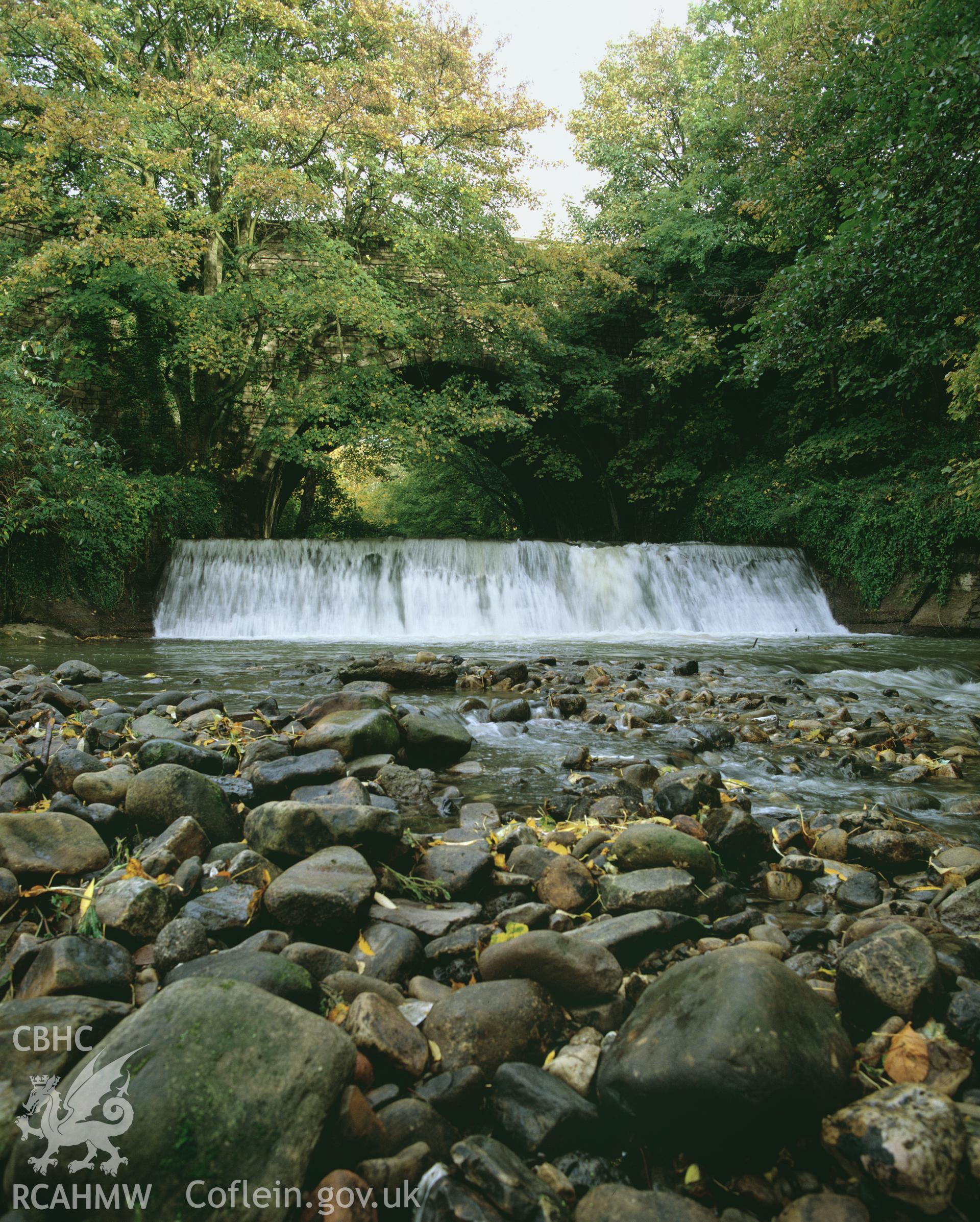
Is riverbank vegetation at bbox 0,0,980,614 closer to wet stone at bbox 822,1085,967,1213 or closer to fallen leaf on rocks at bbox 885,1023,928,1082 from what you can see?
fallen leaf on rocks at bbox 885,1023,928,1082

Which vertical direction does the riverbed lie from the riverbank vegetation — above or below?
below

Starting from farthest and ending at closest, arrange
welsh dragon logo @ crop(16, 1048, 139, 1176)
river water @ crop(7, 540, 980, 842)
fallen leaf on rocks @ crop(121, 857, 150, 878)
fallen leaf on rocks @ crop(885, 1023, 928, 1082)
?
river water @ crop(7, 540, 980, 842) < fallen leaf on rocks @ crop(121, 857, 150, 878) < fallen leaf on rocks @ crop(885, 1023, 928, 1082) < welsh dragon logo @ crop(16, 1048, 139, 1176)

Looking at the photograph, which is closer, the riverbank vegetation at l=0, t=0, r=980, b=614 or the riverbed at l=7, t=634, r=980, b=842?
the riverbed at l=7, t=634, r=980, b=842

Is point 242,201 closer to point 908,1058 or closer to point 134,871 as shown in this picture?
point 134,871

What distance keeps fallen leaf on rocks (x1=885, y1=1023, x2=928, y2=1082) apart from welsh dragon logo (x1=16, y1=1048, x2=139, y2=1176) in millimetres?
Result: 1509

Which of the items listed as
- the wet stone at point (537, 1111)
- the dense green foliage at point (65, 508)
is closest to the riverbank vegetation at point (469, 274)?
the dense green foliage at point (65, 508)

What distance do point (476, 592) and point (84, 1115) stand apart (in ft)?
39.0

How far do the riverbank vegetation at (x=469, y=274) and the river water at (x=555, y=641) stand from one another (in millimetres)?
1681

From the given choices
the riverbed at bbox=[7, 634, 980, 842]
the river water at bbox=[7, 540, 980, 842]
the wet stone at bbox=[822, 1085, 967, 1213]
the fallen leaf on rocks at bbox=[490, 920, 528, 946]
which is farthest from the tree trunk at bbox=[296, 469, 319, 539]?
the wet stone at bbox=[822, 1085, 967, 1213]

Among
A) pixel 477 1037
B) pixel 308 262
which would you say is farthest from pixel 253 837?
pixel 308 262

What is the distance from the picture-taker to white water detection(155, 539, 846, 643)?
1209 cm

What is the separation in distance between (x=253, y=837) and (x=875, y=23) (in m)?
11.2

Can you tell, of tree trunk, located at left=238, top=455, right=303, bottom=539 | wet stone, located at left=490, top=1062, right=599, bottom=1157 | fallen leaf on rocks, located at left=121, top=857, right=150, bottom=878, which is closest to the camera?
wet stone, located at left=490, top=1062, right=599, bottom=1157

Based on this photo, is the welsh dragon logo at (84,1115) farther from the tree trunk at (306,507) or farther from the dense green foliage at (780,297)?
the tree trunk at (306,507)
